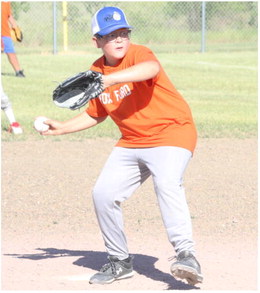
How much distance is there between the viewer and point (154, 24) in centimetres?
2795

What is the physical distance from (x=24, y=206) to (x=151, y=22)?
792 inches

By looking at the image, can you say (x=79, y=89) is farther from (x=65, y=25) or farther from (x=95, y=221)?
(x=65, y=25)

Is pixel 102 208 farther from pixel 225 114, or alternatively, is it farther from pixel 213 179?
pixel 225 114

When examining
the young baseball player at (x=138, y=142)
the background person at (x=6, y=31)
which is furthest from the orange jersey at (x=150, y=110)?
the background person at (x=6, y=31)

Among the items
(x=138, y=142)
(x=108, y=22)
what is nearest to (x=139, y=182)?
(x=138, y=142)

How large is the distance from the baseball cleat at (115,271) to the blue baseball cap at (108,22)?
1520 millimetres

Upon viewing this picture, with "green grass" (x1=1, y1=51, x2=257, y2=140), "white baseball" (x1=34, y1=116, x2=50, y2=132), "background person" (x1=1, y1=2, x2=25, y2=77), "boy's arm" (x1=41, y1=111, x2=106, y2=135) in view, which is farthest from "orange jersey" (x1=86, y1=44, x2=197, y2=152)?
"background person" (x1=1, y1=2, x2=25, y2=77)

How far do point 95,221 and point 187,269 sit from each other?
2.50 metres

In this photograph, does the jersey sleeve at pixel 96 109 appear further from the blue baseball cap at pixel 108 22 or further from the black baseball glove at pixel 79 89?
the blue baseball cap at pixel 108 22

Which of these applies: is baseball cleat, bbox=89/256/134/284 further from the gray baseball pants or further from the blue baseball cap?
the blue baseball cap

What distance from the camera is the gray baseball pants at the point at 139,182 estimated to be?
220 inches

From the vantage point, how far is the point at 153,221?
777 centimetres

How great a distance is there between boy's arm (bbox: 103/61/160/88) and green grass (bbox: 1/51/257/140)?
268 inches

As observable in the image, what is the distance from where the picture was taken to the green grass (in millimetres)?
13102
